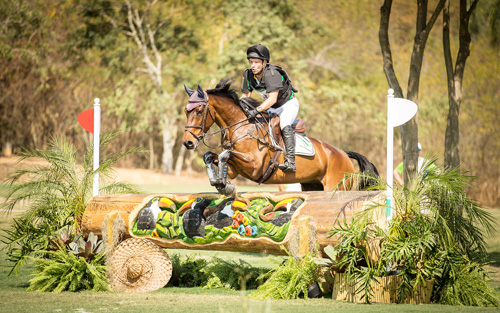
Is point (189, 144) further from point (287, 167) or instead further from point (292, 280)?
point (292, 280)

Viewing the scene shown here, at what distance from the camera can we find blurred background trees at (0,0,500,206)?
2211cm

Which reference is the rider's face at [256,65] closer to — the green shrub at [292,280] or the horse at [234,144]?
the horse at [234,144]

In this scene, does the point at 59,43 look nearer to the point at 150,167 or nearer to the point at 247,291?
the point at 150,167

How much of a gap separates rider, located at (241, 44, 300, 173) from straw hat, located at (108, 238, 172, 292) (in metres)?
1.61

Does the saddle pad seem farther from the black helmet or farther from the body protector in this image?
the black helmet

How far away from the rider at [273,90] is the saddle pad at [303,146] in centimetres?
19

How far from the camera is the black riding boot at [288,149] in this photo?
6.11m

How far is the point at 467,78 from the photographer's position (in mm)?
20594

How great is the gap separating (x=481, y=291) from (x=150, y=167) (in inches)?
830

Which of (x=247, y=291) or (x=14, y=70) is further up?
(x=14, y=70)

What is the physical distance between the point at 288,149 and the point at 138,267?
6.50 ft

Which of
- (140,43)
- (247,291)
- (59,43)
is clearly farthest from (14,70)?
(247,291)

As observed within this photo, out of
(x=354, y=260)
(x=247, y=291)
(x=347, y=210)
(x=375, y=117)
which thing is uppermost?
(x=375, y=117)

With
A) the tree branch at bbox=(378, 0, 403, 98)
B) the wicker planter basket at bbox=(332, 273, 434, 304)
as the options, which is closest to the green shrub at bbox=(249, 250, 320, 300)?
the wicker planter basket at bbox=(332, 273, 434, 304)
